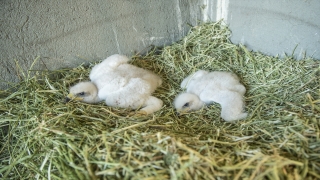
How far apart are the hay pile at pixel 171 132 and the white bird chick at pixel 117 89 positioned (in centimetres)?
8

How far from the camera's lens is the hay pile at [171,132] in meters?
1.38

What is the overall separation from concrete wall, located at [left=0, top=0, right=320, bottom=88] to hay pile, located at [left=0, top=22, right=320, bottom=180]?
14 cm

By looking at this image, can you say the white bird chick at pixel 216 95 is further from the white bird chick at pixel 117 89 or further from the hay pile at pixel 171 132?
the white bird chick at pixel 117 89

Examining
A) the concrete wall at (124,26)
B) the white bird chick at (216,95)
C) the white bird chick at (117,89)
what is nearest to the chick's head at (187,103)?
the white bird chick at (216,95)

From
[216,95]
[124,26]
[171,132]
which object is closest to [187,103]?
[216,95]

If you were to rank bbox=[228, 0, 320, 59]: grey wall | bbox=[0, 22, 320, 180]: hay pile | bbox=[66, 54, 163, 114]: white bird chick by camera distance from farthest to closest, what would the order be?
bbox=[228, 0, 320, 59]: grey wall, bbox=[66, 54, 163, 114]: white bird chick, bbox=[0, 22, 320, 180]: hay pile

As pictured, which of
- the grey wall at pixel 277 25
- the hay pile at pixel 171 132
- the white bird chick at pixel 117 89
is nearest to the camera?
the hay pile at pixel 171 132

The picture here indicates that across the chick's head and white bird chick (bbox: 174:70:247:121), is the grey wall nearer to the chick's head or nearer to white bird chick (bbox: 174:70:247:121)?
white bird chick (bbox: 174:70:247:121)

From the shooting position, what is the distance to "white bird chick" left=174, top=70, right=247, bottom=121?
2.06 meters

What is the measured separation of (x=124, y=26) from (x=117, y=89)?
785 millimetres

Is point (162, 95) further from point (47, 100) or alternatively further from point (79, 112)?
point (47, 100)

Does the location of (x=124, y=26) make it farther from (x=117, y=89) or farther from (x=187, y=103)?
(x=187, y=103)

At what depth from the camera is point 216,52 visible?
286cm

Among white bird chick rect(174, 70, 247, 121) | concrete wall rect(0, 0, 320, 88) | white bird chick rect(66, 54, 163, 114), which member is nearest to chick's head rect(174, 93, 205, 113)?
white bird chick rect(174, 70, 247, 121)
